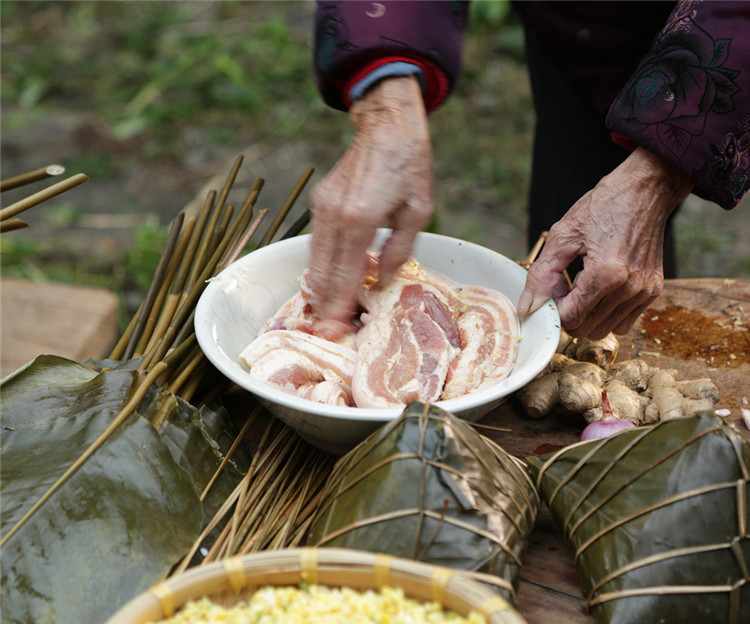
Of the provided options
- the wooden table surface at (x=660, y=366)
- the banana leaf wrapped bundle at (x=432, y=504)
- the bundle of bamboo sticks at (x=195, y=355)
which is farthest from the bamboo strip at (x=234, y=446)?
the wooden table surface at (x=660, y=366)

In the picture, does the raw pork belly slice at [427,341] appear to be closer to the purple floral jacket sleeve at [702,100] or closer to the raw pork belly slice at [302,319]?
the raw pork belly slice at [302,319]

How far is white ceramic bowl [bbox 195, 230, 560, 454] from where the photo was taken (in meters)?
1.40

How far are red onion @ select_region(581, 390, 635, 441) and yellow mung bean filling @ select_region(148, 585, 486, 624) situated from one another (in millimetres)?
693

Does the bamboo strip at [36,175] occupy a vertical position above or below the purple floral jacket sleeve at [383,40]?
below

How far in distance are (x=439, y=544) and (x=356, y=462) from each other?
8.9 inches

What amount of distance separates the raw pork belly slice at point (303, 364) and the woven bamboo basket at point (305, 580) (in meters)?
0.48

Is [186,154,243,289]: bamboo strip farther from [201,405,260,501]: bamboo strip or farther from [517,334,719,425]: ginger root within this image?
[517,334,719,425]: ginger root

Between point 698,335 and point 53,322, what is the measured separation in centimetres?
253

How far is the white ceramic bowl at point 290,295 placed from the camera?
1396 millimetres

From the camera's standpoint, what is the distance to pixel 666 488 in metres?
1.19

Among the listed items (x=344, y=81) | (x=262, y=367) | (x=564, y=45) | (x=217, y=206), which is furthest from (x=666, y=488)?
(x=564, y=45)

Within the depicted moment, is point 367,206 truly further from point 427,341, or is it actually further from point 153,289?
point 153,289

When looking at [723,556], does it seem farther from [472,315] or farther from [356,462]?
[472,315]

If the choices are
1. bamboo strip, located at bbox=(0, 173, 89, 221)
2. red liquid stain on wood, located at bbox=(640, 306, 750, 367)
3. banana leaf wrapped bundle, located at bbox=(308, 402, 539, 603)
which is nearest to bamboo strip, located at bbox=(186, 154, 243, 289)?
bamboo strip, located at bbox=(0, 173, 89, 221)
